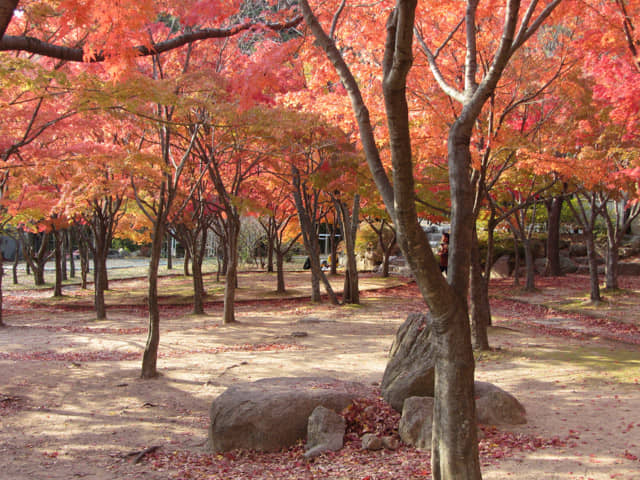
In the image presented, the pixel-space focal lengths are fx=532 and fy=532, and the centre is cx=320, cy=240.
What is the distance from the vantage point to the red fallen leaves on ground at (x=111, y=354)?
34.7 feet

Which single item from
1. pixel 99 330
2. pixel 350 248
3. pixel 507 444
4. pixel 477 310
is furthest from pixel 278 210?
pixel 507 444

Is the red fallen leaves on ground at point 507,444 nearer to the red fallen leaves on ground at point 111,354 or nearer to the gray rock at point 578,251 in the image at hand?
the red fallen leaves on ground at point 111,354

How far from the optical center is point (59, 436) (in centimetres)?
645

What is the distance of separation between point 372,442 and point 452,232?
2.72 metres

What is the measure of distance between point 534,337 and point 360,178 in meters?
5.54

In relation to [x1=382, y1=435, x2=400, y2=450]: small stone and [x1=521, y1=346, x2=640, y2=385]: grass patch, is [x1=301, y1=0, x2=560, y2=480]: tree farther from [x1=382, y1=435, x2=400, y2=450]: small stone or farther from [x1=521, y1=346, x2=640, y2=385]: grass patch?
[x1=521, y1=346, x2=640, y2=385]: grass patch

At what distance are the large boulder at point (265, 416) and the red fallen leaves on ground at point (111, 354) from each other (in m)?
4.98

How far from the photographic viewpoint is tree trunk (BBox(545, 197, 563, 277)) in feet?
75.0

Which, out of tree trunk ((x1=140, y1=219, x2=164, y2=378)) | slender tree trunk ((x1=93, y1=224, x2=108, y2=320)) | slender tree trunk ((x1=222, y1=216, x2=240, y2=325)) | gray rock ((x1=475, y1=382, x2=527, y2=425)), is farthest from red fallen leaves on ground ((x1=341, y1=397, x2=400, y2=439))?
slender tree trunk ((x1=93, y1=224, x2=108, y2=320))

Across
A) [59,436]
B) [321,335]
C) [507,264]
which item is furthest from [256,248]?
[59,436]

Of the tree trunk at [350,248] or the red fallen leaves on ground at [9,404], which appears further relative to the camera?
the tree trunk at [350,248]

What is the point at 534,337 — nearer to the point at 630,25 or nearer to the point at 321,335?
the point at 321,335

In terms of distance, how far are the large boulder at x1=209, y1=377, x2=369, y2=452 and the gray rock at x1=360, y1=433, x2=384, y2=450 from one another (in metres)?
0.61

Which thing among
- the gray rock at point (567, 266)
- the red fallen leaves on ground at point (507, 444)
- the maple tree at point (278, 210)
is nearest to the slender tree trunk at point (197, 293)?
the maple tree at point (278, 210)
